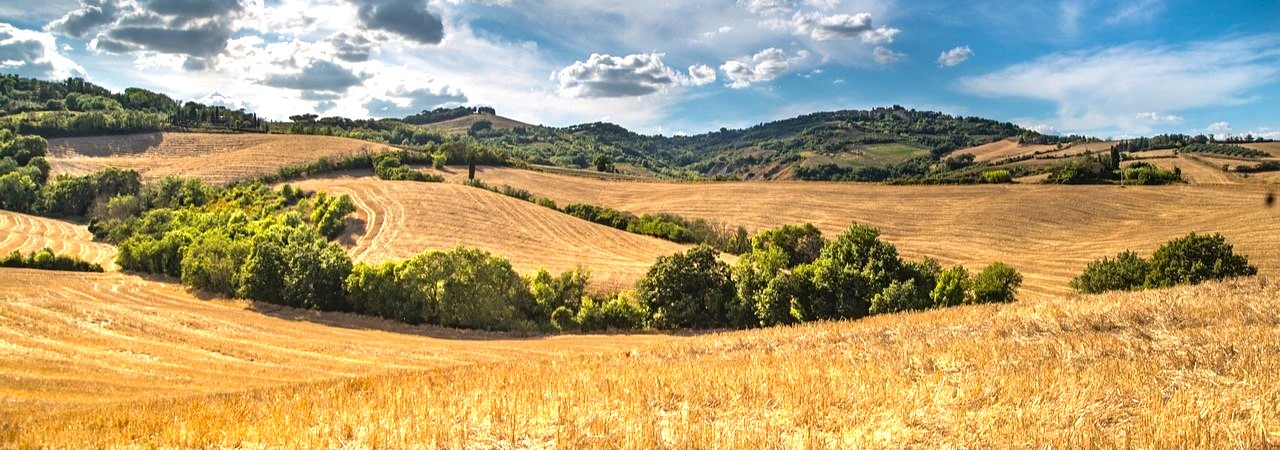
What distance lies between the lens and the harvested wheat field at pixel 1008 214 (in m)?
65.1

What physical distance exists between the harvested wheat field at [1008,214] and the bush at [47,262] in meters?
59.3

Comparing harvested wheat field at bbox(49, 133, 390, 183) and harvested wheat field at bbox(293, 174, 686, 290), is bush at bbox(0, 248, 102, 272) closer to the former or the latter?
harvested wheat field at bbox(293, 174, 686, 290)

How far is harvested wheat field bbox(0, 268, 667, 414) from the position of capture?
26.2m

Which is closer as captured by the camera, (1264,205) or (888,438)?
(888,438)

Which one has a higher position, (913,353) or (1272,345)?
(1272,345)

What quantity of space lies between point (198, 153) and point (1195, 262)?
145888 mm

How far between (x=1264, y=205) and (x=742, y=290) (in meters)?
64.1

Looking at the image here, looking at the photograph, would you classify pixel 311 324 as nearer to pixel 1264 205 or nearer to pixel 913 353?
pixel 913 353

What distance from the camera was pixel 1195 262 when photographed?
37.1m

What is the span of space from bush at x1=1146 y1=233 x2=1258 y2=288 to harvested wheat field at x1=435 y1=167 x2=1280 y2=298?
14.8 metres

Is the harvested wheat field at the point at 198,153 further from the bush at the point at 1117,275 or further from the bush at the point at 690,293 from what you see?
the bush at the point at 1117,275

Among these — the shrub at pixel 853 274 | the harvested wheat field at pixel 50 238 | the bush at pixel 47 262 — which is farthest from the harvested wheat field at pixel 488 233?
the harvested wheat field at pixel 50 238

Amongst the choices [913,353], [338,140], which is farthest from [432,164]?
[913,353]

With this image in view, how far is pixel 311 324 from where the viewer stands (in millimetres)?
46688
